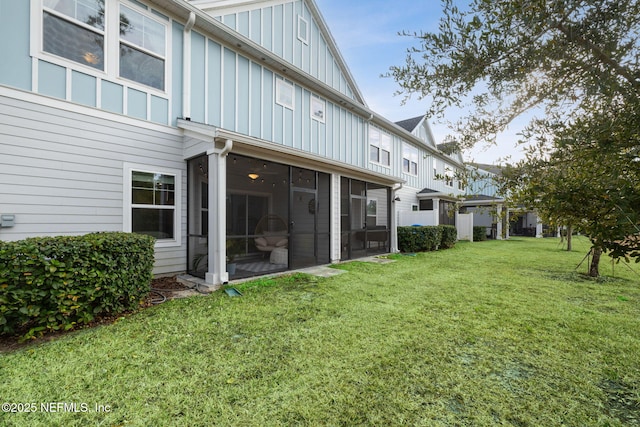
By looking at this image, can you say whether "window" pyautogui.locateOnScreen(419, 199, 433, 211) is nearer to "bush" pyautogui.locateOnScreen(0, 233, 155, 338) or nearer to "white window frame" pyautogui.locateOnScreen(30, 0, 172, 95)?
"white window frame" pyautogui.locateOnScreen(30, 0, 172, 95)

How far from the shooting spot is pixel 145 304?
4051 mm

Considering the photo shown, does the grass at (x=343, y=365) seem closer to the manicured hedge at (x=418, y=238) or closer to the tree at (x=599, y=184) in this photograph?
the tree at (x=599, y=184)

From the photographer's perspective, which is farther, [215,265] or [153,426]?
[215,265]

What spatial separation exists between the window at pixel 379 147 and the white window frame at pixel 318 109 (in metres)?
3.08

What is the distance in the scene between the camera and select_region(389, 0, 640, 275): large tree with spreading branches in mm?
1497

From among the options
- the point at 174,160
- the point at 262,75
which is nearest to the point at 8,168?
the point at 174,160

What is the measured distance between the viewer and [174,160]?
5.88 meters

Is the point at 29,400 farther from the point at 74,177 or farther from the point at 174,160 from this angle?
the point at 174,160

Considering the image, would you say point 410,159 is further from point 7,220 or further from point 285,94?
point 7,220

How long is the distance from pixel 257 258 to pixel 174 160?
2.98m

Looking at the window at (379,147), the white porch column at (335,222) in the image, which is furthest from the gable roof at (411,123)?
the white porch column at (335,222)

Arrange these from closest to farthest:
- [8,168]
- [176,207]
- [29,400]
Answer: [29,400], [8,168], [176,207]

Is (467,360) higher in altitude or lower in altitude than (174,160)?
lower

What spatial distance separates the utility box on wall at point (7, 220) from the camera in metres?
4.04
